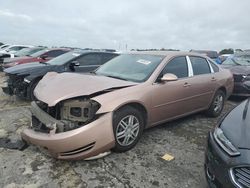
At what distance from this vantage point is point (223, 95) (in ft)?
20.7

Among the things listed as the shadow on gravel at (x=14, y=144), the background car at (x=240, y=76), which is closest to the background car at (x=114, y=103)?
the shadow on gravel at (x=14, y=144)

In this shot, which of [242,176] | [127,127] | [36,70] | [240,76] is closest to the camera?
[242,176]

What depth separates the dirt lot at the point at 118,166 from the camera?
322 centimetres

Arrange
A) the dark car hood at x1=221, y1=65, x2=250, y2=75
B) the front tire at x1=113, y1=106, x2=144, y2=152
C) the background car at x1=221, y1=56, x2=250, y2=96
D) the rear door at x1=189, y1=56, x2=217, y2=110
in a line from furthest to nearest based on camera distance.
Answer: the dark car hood at x1=221, y1=65, x2=250, y2=75 → the background car at x1=221, y1=56, x2=250, y2=96 → the rear door at x1=189, y1=56, x2=217, y2=110 → the front tire at x1=113, y1=106, x2=144, y2=152

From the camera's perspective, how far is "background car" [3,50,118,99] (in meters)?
6.74

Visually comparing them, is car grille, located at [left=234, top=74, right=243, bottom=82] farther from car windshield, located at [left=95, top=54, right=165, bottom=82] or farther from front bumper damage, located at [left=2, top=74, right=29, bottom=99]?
front bumper damage, located at [left=2, top=74, right=29, bottom=99]

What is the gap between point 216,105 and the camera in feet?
20.0

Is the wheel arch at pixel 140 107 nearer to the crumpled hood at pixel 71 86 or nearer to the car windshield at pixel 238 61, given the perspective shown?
the crumpled hood at pixel 71 86

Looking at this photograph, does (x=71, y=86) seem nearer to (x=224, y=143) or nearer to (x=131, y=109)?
(x=131, y=109)

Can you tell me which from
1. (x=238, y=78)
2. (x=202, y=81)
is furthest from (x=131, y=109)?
(x=238, y=78)

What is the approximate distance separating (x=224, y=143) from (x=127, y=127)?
1616 millimetres

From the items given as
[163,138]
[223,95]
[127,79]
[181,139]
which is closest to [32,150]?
[127,79]

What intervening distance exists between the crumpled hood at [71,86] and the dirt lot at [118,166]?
2.75 ft

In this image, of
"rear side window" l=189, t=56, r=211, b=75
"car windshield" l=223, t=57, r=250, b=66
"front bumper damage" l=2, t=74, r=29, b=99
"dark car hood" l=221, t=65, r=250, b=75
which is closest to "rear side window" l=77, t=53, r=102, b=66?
"front bumper damage" l=2, t=74, r=29, b=99
